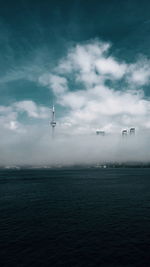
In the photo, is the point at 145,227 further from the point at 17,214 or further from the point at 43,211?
the point at 17,214

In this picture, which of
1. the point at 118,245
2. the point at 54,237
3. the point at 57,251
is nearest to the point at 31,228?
the point at 54,237

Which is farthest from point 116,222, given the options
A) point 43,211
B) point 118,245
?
point 43,211

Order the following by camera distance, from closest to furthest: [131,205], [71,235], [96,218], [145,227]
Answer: [71,235], [145,227], [96,218], [131,205]

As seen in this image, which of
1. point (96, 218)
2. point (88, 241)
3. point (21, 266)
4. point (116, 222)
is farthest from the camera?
point (96, 218)

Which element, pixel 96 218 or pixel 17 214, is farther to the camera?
pixel 17 214

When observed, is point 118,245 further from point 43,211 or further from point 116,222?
point 43,211

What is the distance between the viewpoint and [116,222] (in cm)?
5200

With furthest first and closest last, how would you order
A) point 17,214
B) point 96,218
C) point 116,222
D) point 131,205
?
point 131,205
point 17,214
point 96,218
point 116,222

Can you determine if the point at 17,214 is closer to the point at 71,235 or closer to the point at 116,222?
the point at 71,235

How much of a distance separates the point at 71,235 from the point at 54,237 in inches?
172

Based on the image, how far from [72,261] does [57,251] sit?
4.75 meters

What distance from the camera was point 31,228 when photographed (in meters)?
48.5

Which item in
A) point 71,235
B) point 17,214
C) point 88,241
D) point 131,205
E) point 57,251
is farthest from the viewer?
point 131,205

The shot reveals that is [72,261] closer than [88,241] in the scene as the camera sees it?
Yes
